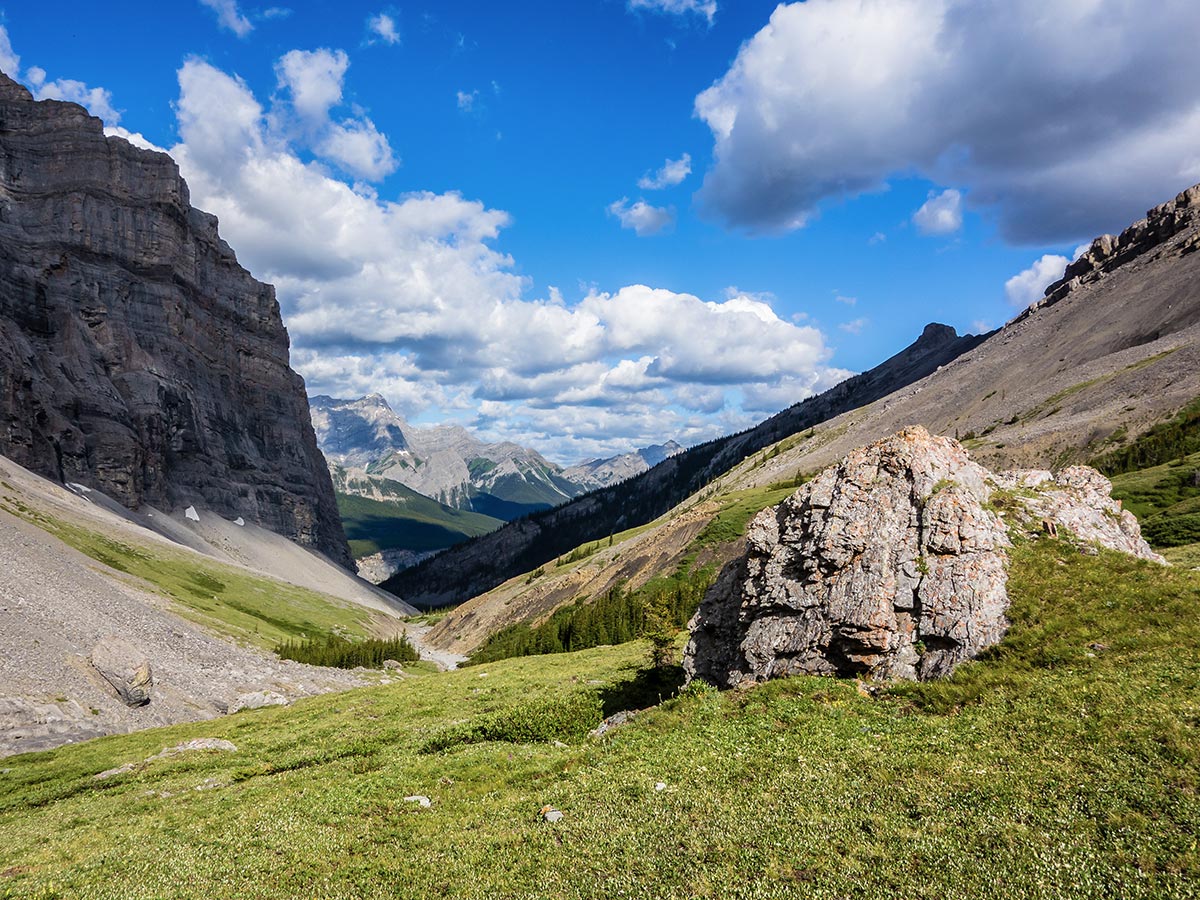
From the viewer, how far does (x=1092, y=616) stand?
22.0m

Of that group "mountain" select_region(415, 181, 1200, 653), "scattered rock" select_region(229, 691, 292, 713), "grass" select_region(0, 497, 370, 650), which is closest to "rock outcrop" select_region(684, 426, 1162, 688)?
"mountain" select_region(415, 181, 1200, 653)

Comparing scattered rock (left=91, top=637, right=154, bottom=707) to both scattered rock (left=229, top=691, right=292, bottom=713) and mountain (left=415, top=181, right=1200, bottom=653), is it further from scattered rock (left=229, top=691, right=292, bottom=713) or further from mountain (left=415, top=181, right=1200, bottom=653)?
mountain (left=415, top=181, right=1200, bottom=653)

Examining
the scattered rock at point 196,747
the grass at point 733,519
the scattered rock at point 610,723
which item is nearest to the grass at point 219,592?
the scattered rock at point 196,747

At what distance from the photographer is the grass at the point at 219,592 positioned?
10269 centimetres

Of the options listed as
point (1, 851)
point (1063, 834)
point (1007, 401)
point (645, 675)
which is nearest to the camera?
point (1063, 834)

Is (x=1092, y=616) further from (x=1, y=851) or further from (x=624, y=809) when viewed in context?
(x=1, y=851)

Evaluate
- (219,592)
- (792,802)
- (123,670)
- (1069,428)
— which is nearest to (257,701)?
(123,670)

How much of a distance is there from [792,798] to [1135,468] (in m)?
95.5

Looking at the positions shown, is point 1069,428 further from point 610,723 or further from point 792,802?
point 792,802

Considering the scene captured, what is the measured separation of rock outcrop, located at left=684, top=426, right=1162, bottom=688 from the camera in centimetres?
2386

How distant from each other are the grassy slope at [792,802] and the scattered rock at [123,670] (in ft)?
93.2

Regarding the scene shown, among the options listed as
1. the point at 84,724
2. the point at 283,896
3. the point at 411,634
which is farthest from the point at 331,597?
the point at 283,896

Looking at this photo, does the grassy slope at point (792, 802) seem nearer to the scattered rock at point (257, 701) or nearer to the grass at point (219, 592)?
the scattered rock at point (257, 701)

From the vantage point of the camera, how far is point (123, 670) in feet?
181
